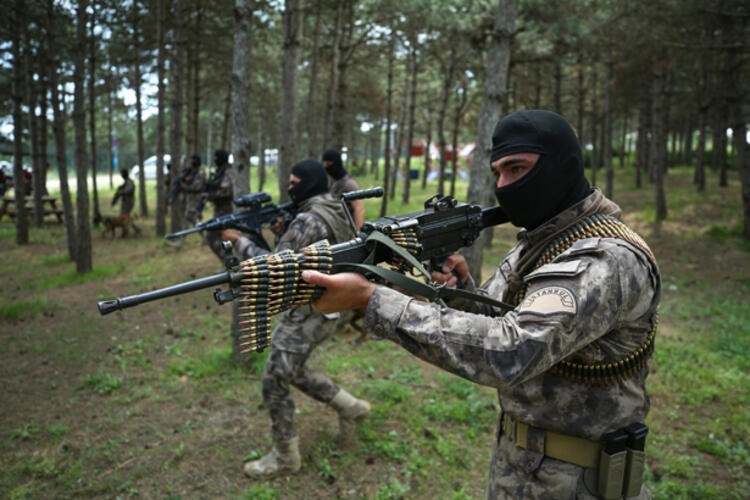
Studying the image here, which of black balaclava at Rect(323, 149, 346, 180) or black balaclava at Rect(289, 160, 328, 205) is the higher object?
black balaclava at Rect(323, 149, 346, 180)

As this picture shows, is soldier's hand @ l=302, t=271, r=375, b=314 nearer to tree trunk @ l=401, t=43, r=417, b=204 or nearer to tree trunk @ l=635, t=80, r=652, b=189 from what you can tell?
tree trunk @ l=401, t=43, r=417, b=204

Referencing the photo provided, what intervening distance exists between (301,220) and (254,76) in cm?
2070

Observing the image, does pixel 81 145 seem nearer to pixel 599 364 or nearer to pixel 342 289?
pixel 342 289

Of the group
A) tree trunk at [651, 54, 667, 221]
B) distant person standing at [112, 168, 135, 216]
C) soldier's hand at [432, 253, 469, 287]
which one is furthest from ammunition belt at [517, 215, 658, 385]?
distant person standing at [112, 168, 135, 216]

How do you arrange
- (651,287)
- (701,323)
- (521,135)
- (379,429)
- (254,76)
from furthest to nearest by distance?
1. (254,76)
2. (701,323)
3. (379,429)
4. (521,135)
5. (651,287)

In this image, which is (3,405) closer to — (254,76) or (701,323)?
(701,323)

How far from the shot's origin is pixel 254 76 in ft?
76.2

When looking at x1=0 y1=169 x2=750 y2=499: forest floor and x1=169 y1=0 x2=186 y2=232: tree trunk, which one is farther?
x1=169 y1=0 x2=186 y2=232: tree trunk

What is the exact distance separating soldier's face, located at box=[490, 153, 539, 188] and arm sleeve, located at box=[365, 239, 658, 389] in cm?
41

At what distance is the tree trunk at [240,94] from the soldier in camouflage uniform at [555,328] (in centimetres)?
458

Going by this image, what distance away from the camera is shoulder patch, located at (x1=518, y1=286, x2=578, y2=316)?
1.64m

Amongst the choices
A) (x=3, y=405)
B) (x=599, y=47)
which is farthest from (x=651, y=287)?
(x=599, y=47)

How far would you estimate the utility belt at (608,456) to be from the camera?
206 cm

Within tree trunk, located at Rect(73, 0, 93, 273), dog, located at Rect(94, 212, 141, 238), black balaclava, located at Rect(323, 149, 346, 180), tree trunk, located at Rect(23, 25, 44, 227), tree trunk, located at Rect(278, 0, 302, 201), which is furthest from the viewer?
dog, located at Rect(94, 212, 141, 238)
